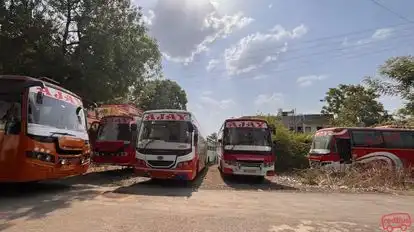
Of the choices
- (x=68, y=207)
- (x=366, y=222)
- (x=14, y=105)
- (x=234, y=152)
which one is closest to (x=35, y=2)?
(x=14, y=105)

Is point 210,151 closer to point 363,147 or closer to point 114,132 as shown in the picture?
point 114,132

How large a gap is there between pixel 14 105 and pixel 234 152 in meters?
9.20

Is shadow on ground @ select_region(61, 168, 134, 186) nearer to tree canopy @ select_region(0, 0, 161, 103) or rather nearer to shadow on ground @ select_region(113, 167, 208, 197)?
shadow on ground @ select_region(113, 167, 208, 197)

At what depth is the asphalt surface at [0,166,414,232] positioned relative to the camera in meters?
7.74

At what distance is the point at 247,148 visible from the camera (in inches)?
681

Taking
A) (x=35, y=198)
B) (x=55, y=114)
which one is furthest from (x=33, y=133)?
(x=35, y=198)

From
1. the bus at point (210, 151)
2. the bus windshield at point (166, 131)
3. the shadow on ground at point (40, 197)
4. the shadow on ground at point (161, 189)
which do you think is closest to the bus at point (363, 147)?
the shadow on ground at point (161, 189)

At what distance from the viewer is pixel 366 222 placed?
28.5 feet

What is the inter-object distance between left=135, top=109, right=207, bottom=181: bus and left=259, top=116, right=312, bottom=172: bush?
11072 mm

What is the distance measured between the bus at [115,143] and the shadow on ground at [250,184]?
448 cm

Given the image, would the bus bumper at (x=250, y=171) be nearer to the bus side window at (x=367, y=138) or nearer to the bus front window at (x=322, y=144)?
the bus front window at (x=322, y=144)

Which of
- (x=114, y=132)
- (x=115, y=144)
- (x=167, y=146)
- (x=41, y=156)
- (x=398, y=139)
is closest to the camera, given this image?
(x=41, y=156)

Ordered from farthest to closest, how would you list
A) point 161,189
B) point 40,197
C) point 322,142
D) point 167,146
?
1. point 322,142
2. point 167,146
3. point 161,189
4. point 40,197

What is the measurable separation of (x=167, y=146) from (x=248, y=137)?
4492mm
